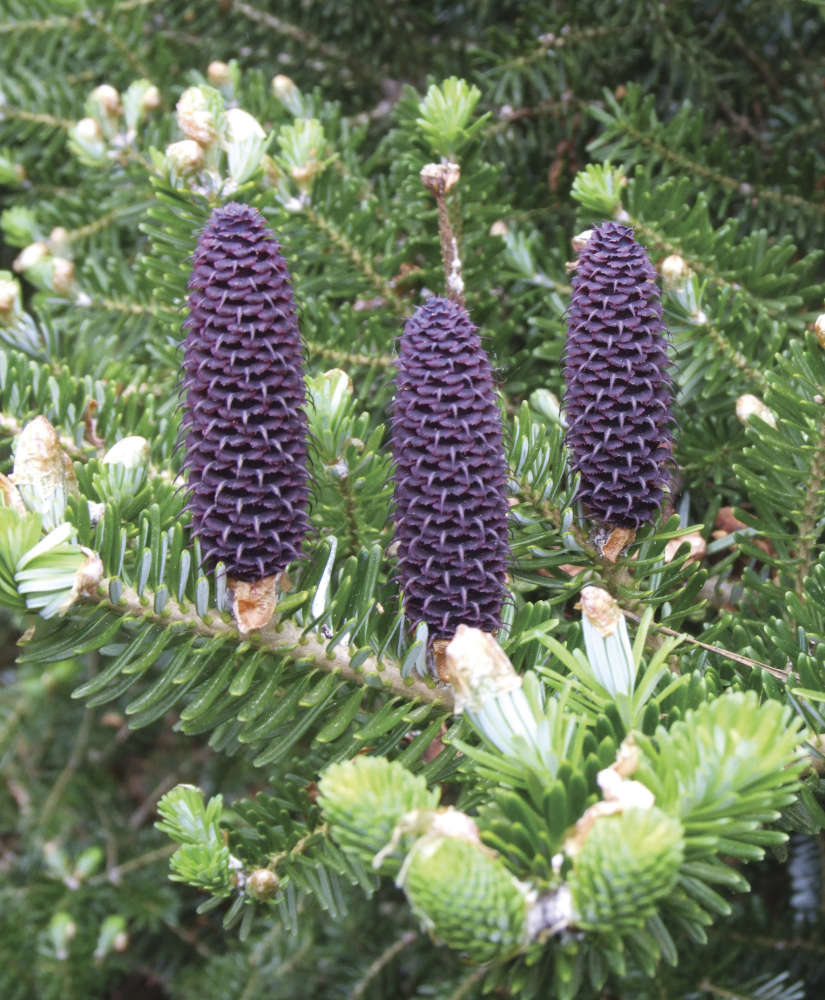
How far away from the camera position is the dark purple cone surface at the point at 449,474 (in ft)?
2.28

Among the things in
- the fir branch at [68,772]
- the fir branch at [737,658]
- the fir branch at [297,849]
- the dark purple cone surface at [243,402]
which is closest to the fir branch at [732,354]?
the fir branch at [737,658]

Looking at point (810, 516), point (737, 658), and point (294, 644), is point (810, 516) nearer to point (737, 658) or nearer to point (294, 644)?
point (737, 658)

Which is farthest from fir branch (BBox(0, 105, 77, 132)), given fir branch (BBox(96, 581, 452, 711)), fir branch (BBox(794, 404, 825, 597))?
fir branch (BBox(794, 404, 825, 597))

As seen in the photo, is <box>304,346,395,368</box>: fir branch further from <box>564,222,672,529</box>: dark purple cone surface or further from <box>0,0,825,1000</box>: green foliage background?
<box>564,222,672,529</box>: dark purple cone surface

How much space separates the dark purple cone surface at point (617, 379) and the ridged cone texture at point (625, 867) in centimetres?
34

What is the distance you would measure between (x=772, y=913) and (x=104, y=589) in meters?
1.30

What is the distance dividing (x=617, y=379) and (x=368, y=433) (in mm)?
345

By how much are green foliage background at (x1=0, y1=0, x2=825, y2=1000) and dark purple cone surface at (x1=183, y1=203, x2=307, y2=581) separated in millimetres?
53

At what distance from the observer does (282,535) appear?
738mm

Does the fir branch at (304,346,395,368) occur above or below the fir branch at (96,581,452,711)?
above

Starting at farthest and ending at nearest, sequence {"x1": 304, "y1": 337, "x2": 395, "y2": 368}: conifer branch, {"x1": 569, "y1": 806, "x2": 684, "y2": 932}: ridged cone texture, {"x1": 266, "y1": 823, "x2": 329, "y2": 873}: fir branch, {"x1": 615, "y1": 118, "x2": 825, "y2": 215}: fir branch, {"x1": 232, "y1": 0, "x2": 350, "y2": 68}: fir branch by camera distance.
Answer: {"x1": 232, "y1": 0, "x2": 350, "y2": 68}: fir branch
{"x1": 615, "y1": 118, "x2": 825, "y2": 215}: fir branch
{"x1": 304, "y1": 337, "x2": 395, "y2": 368}: conifer branch
{"x1": 266, "y1": 823, "x2": 329, "y2": 873}: fir branch
{"x1": 569, "y1": 806, "x2": 684, "y2": 932}: ridged cone texture

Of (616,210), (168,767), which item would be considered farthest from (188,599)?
(168,767)

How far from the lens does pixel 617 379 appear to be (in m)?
0.77

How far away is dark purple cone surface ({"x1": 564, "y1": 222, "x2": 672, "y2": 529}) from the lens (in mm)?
772
